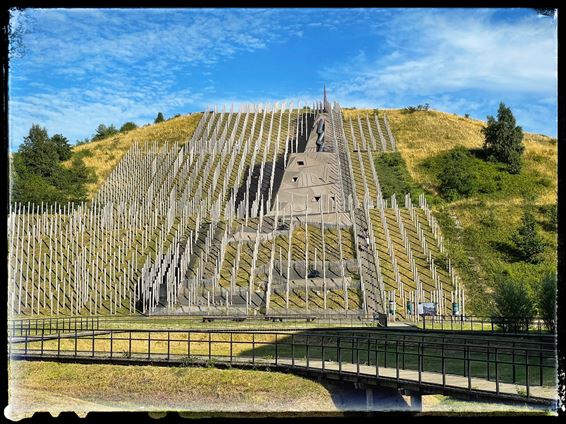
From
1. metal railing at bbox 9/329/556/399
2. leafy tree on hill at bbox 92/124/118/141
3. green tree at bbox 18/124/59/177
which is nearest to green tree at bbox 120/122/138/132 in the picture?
leafy tree on hill at bbox 92/124/118/141

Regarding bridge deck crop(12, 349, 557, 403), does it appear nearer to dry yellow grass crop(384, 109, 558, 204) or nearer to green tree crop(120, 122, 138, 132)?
dry yellow grass crop(384, 109, 558, 204)

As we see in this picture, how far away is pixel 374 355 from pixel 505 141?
1859 inches

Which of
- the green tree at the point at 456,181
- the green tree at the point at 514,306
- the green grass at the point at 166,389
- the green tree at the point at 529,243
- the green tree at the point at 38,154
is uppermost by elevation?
the green tree at the point at 38,154

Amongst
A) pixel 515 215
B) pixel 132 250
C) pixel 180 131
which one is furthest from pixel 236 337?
pixel 180 131

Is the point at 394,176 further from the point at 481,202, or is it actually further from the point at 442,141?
the point at 442,141

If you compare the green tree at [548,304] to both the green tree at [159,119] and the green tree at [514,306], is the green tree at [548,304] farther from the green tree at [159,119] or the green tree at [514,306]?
the green tree at [159,119]

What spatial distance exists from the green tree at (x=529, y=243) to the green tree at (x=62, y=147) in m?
49.3

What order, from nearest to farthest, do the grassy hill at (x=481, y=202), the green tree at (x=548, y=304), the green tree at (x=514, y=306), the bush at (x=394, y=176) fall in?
1. the green tree at (x=548, y=304)
2. the green tree at (x=514, y=306)
3. the grassy hill at (x=481, y=202)
4. the bush at (x=394, y=176)

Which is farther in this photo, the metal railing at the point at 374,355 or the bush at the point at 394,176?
the bush at the point at 394,176

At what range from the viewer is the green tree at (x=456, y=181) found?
2208 inches

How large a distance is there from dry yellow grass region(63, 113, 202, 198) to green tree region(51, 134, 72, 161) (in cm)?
203

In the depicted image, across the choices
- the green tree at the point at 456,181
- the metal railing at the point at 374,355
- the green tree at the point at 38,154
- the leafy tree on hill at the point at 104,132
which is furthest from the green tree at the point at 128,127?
the metal railing at the point at 374,355

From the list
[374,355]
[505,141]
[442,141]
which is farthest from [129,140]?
[374,355]
